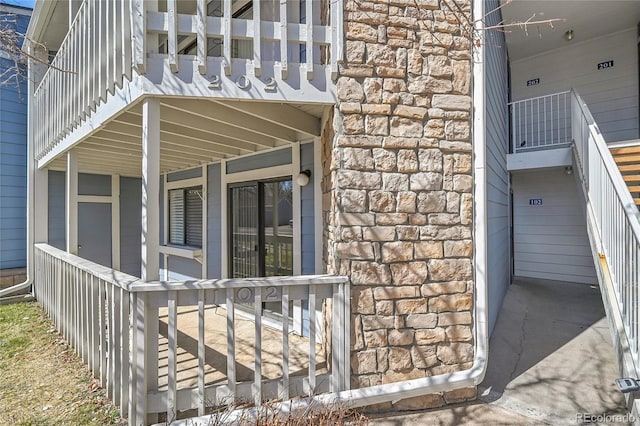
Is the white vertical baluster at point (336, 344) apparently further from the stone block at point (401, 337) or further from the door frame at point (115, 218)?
the door frame at point (115, 218)

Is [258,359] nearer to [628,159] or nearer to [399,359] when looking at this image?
[399,359]

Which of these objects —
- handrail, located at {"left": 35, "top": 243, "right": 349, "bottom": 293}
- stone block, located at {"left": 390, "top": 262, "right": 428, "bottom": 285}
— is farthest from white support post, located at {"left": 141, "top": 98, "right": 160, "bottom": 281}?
stone block, located at {"left": 390, "top": 262, "right": 428, "bottom": 285}

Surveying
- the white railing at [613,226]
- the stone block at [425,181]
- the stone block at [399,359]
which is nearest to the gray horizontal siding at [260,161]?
the stone block at [425,181]

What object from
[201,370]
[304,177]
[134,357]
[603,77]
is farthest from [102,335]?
[603,77]

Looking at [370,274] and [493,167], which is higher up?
[493,167]

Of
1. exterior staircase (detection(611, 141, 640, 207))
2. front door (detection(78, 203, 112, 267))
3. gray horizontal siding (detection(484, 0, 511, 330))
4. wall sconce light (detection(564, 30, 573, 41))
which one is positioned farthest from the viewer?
front door (detection(78, 203, 112, 267))

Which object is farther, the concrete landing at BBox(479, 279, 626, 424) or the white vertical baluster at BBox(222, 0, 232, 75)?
the concrete landing at BBox(479, 279, 626, 424)

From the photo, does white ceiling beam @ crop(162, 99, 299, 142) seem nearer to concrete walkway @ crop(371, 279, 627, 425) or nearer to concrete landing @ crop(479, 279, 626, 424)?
concrete walkway @ crop(371, 279, 627, 425)

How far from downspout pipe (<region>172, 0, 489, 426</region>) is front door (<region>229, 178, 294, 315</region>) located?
214 cm

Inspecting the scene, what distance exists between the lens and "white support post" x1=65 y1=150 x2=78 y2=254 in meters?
4.18

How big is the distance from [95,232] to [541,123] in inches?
397

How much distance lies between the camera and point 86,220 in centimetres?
727

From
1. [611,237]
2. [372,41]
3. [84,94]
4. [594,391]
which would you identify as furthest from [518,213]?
[84,94]

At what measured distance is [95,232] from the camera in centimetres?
739
